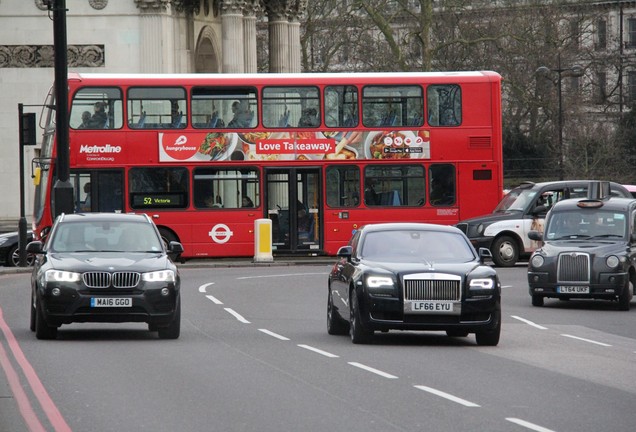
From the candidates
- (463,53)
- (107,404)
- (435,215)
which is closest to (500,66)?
(463,53)

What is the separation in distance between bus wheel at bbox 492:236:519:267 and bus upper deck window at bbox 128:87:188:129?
27.1ft

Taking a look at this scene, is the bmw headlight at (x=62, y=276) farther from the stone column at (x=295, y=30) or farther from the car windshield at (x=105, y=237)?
the stone column at (x=295, y=30)

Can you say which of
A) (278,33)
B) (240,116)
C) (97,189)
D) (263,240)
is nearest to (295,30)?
(278,33)

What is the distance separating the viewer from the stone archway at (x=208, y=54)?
191ft

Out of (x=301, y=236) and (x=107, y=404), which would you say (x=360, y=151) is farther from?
(x=107, y=404)

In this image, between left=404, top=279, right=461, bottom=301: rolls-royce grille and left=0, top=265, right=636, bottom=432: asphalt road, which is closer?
left=0, top=265, right=636, bottom=432: asphalt road

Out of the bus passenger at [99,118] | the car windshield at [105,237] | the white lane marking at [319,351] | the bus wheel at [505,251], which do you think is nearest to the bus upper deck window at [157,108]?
the bus passenger at [99,118]

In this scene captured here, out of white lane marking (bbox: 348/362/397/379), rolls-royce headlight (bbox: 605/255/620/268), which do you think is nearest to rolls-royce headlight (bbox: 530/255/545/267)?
rolls-royce headlight (bbox: 605/255/620/268)

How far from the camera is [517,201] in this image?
37812mm

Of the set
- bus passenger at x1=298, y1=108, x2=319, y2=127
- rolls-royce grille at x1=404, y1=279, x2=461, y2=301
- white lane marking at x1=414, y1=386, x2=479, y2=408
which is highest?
bus passenger at x1=298, y1=108, x2=319, y2=127

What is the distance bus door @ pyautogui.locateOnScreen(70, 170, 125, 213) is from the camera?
125ft

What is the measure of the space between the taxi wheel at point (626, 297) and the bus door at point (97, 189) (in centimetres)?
1617

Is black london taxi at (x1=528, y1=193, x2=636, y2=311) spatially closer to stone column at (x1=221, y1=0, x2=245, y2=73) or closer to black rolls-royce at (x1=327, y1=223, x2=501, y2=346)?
black rolls-royce at (x1=327, y1=223, x2=501, y2=346)

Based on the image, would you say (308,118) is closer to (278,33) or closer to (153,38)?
(153,38)
